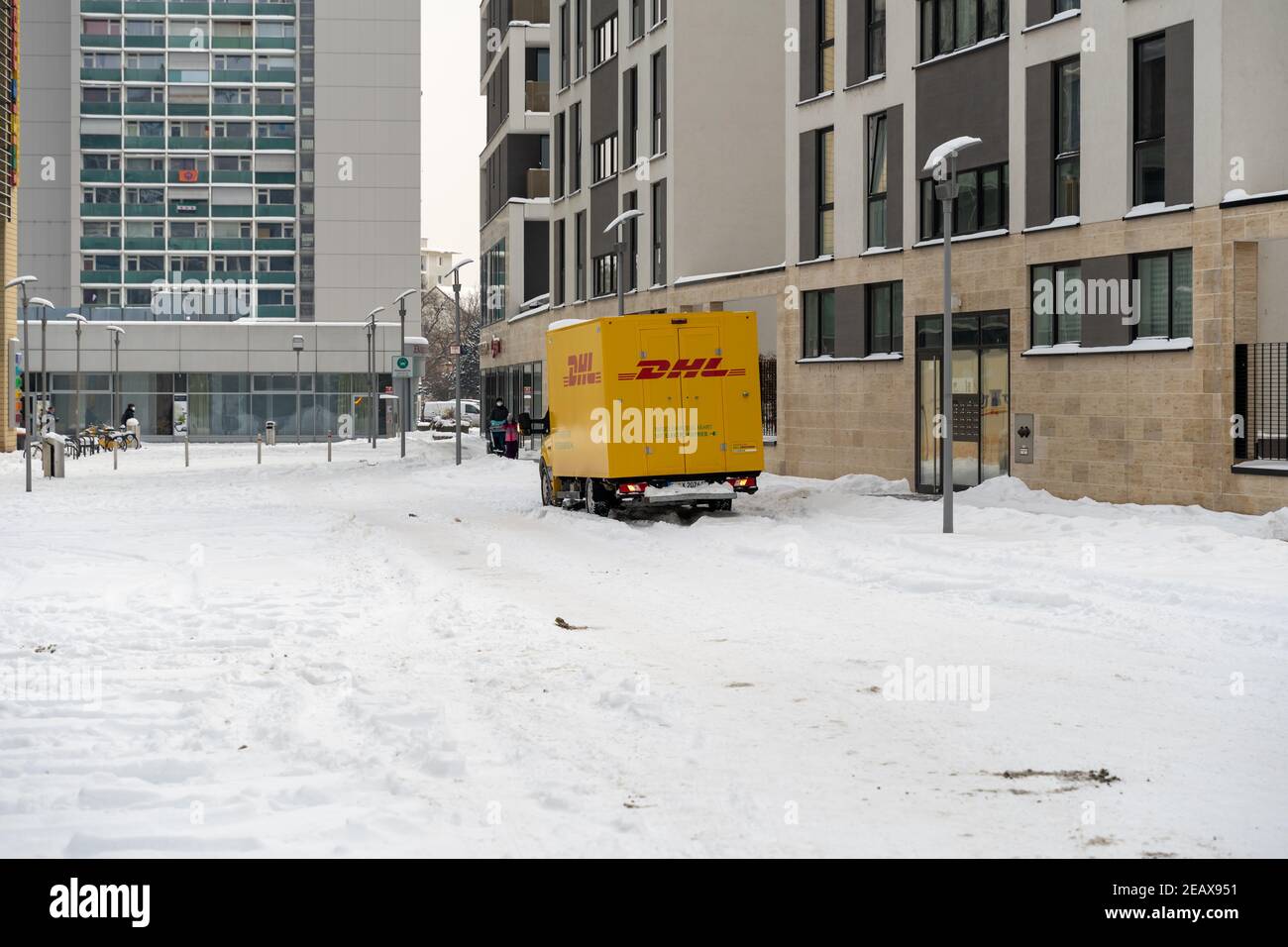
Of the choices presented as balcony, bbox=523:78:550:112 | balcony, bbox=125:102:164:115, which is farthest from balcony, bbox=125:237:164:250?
balcony, bbox=523:78:550:112

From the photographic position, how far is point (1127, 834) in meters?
5.95

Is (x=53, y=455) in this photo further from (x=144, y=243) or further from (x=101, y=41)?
(x=101, y=41)

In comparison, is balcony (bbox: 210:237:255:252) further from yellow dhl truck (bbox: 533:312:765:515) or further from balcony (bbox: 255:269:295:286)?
yellow dhl truck (bbox: 533:312:765:515)

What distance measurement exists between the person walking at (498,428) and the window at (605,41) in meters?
11.3

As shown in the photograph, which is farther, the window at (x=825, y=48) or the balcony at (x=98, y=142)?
the balcony at (x=98, y=142)

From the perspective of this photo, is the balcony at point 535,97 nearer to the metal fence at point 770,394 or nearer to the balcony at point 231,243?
the metal fence at point 770,394

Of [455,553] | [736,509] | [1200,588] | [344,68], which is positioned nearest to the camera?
[1200,588]

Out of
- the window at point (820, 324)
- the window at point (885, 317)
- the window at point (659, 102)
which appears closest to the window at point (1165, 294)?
the window at point (885, 317)

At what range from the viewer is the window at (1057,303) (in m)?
25.1

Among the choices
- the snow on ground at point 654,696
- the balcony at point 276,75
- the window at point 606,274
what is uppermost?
the balcony at point 276,75

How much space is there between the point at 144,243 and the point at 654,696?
3688 inches
